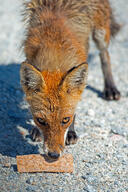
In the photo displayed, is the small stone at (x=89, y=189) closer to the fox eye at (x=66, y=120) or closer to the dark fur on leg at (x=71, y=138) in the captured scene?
the fox eye at (x=66, y=120)

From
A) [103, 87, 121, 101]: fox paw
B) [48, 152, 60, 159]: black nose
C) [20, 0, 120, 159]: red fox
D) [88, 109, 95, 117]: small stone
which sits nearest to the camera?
[48, 152, 60, 159]: black nose

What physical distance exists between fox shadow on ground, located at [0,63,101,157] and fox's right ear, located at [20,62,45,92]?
1.07 m

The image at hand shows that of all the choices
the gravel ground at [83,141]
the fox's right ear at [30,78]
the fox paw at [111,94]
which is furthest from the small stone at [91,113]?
the fox's right ear at [30,78]

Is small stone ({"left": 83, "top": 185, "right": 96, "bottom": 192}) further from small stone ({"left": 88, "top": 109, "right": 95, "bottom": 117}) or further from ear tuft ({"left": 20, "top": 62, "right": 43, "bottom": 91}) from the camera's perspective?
small stone ({"left": 88, "top": 109, "right": 95, "bottom": 117})

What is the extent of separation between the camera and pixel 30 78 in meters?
4.58

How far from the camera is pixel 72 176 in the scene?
4668mm

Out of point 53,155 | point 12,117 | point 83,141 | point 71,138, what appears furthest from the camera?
point 12,117

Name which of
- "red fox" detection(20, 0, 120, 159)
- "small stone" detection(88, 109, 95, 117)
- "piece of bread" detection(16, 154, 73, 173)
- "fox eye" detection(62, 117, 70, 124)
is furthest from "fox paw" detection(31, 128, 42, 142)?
"small stone" detection(88, 109, 95, 117)

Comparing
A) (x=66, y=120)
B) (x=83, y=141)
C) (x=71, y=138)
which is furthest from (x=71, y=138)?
(x=66, y=120)

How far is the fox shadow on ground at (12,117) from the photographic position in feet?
16.9

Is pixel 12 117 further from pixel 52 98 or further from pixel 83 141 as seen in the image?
pixel 52 98

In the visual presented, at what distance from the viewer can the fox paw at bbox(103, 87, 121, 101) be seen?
25.3 ft

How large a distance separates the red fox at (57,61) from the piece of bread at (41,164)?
29 centimetres

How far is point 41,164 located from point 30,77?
52.2 inches
